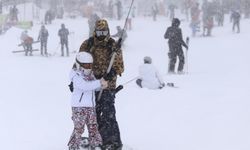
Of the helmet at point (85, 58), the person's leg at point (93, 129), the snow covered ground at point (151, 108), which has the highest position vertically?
the helmet at point (85, 58)

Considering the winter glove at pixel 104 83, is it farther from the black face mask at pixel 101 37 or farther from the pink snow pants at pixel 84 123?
the black face mask at pixel 101 37

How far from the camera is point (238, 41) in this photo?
2919 centimetres

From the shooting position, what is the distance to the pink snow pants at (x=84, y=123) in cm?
723

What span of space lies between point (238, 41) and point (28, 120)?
20.2 m

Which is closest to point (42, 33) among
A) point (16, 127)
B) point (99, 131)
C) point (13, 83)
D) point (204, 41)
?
point (204, 41)

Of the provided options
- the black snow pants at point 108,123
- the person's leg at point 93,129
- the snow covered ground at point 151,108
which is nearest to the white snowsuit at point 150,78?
the snow covered ground at point 151,108

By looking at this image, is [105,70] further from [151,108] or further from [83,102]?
[151,108]

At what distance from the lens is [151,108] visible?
1159 centimetres

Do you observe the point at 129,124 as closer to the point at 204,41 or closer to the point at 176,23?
the point at 176,23

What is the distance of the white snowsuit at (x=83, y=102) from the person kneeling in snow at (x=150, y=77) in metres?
6.88

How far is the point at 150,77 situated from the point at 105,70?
689 centimetres

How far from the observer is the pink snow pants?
23.7 ft

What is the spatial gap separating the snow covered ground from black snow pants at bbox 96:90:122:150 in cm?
78

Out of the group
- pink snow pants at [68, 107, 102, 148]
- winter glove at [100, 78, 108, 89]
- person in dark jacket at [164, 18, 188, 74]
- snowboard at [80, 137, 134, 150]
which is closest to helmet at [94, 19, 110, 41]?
winter glove at [100, 78, 108, 89]
